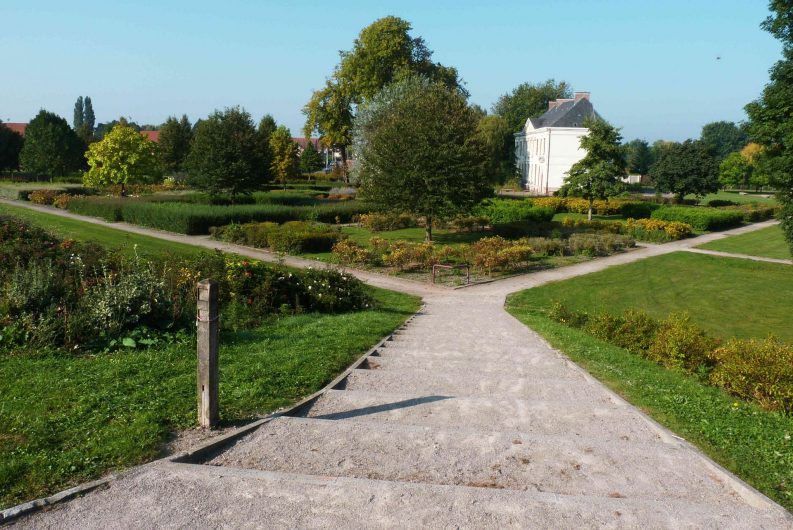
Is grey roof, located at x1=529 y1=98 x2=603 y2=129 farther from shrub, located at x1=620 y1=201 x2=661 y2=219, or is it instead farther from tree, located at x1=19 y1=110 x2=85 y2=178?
tree, located at x1=19 y1=110 x2=85 y2=178

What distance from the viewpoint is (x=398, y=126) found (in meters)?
27.0

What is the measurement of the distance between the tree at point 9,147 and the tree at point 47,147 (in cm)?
593

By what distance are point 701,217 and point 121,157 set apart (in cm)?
3840

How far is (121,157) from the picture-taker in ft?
136

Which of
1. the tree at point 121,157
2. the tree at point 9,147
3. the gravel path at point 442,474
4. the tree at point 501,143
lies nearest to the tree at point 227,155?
the tree at point 121,157

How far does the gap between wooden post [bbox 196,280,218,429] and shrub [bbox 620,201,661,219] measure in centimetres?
4079

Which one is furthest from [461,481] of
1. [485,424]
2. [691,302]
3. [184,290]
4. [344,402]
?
[691,302]

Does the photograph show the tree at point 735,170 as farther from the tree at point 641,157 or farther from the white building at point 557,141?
the white building at point 557,141

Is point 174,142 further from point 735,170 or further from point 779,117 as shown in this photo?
point 735,170

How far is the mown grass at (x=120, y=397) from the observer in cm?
417

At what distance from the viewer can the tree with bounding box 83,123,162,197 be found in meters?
41.1

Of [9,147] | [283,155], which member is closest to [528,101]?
[283,155]

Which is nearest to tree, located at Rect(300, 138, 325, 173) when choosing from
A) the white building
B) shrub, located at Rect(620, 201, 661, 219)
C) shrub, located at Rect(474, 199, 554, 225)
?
the white building

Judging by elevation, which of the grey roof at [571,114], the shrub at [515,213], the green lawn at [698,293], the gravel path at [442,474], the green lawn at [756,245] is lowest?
the green lawn at [698,293]
